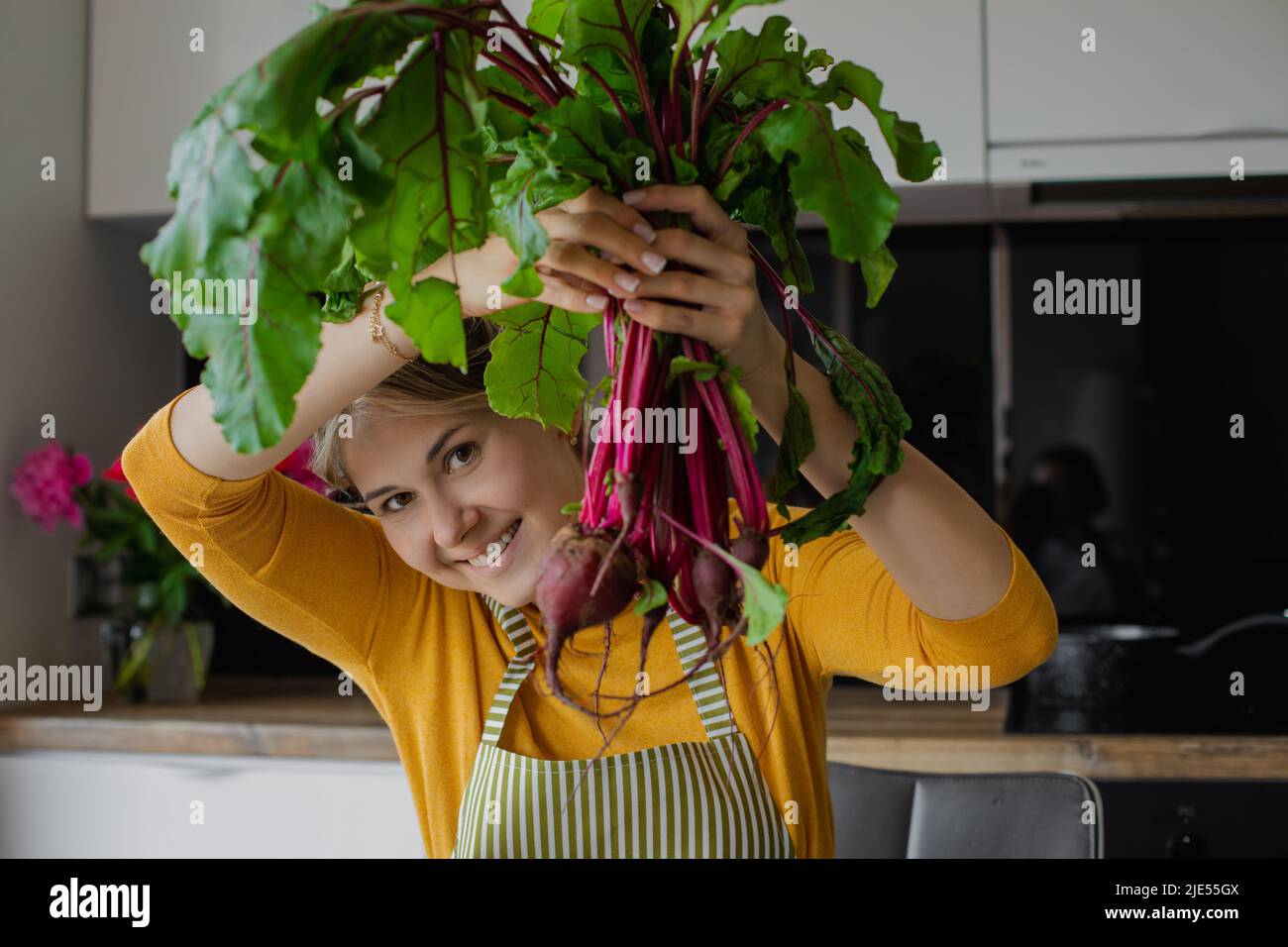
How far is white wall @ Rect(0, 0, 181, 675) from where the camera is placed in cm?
205

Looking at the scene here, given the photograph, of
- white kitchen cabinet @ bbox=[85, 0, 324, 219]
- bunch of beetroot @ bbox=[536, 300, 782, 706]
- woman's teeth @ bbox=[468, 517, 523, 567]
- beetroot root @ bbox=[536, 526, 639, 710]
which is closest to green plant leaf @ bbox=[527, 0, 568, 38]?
bunch of beetroot @ bbox=[536, 300, 782, 706]

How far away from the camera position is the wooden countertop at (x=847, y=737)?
64.4 inches

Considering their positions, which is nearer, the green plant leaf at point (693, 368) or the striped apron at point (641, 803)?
the green plant leaf at point (693, 368)

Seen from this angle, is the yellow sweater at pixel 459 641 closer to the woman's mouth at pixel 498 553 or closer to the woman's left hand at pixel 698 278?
the woman's mouth at pixel 498 553

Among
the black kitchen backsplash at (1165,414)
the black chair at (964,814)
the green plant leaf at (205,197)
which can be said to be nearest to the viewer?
the green plant leaf at (205,197)

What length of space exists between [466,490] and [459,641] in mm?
234

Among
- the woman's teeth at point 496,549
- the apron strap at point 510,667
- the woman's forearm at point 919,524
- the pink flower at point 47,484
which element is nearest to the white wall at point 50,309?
the pink flower at point 47,484

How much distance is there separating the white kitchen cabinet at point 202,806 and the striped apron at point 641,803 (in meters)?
0.82

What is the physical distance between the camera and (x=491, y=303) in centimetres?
61

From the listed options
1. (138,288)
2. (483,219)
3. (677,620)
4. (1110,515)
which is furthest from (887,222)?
(138,288)

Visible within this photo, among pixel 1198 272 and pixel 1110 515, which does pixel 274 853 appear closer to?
pixel 1110 515

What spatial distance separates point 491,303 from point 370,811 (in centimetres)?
139

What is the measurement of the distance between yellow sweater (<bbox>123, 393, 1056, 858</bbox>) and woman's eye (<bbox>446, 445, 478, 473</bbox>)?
0.14m

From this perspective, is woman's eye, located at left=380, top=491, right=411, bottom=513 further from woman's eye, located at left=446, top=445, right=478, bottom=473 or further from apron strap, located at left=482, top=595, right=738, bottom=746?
apron strap, located at left=482, top=595, right=738, bottom=746
